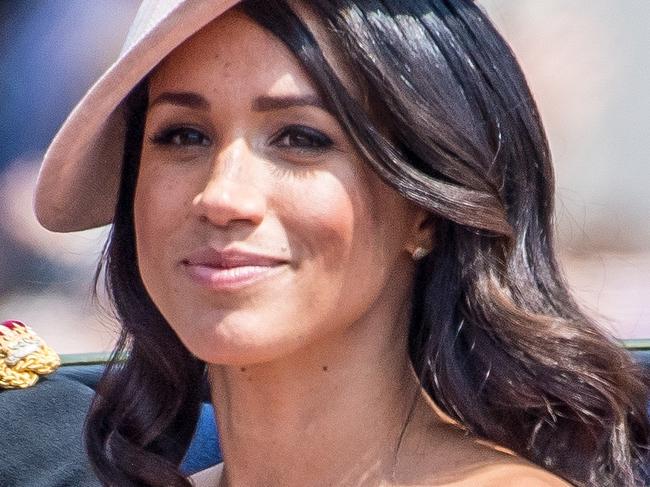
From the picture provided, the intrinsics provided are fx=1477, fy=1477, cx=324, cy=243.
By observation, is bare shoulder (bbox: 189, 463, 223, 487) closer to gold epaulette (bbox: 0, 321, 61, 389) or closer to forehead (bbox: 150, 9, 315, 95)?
gold epaulette (bbox: 0, 321, 61, 389)

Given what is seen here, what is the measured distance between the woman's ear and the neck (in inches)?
4.6

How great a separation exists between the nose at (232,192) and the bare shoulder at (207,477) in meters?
0.57

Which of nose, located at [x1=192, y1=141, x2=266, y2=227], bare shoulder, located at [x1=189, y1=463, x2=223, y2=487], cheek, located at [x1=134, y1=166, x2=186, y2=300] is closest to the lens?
nose, located at [x1=192, y1=141, x2=266, y2=227]

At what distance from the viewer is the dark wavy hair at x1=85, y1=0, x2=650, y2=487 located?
1.84m

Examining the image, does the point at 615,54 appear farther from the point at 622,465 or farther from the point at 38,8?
the point at 38,8

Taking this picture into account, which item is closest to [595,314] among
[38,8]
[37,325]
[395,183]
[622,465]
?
[622,465]

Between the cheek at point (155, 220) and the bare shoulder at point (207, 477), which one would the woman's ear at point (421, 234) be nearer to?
the cheek at point (155, 220)

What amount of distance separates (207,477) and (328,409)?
1.27ft

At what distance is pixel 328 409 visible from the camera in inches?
78.0

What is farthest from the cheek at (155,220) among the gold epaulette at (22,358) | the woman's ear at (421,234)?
the gold epaulette at (22,358)

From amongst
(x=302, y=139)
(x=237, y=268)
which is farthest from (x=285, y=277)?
(x=302, y=139)

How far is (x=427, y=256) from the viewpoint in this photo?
2.04 metres

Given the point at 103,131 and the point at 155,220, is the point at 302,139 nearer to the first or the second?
the point at 155,220

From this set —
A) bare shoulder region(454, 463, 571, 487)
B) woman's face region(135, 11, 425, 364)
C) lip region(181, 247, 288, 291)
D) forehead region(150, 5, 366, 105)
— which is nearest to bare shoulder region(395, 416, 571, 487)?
bare shoulder region(454, 463, 571, 487)
